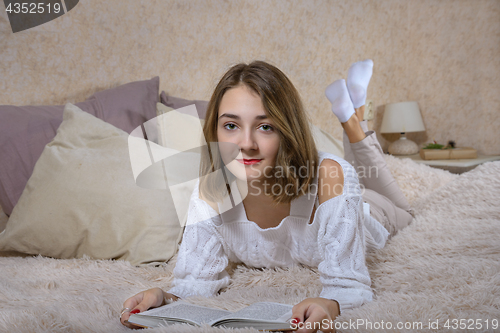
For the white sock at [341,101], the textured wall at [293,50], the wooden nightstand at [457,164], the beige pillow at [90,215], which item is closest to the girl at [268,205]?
the beige pillow at [90,215]

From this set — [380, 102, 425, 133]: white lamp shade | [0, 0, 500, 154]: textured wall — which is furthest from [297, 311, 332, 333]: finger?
[380, 102, 425, 133]: white lamp shade

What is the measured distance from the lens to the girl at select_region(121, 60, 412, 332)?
2.23 ft

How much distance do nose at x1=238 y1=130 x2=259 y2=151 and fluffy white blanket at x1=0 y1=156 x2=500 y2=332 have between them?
0.31 m

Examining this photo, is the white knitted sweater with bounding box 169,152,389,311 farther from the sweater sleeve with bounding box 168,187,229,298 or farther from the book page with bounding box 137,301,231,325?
the book page with bounding box 137,301,231,325

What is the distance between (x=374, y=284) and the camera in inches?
29.9

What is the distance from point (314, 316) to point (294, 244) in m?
0.33

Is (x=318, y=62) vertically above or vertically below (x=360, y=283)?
above

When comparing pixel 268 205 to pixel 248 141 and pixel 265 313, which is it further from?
pixel 265 313

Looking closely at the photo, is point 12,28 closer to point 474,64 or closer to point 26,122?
point 26,122

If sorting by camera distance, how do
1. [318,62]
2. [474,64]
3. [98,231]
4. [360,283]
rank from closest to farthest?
1. [360,283]
2. [98,231]
3. [318,62]
4. [474,64]

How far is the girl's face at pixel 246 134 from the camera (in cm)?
71

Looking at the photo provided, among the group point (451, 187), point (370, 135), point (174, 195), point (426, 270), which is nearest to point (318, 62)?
point (370, 135)

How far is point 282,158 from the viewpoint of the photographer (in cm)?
74

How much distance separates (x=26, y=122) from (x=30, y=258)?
17.2 inches
